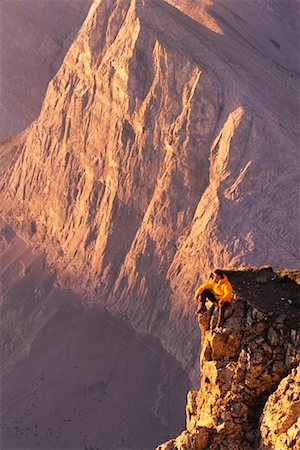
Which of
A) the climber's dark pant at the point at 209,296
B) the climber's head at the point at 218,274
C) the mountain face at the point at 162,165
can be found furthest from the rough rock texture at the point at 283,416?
the mountain face at the point at 162,165

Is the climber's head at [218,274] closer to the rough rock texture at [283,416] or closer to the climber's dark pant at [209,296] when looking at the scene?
the climber's dark pant at [209,296]

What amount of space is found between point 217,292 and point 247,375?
6.00 ft

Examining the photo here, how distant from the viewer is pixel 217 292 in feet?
55.8

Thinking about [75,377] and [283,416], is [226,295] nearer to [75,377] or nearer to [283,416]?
[283,416]

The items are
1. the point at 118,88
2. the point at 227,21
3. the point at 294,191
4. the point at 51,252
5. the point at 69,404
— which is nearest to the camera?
the point at 294,191

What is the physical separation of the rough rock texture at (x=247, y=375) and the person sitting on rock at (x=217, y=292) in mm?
198

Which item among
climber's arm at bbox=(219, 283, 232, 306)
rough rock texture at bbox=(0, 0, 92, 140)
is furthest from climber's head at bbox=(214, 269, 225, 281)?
rough rock texture at bbox=(0, 0, 92, 140)

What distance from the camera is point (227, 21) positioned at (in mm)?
63188

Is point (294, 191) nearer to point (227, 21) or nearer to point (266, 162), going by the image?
point (266, 162)

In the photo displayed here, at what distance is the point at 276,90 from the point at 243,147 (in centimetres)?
617

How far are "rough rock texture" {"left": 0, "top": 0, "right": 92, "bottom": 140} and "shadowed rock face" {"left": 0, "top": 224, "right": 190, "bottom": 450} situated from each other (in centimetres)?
2300

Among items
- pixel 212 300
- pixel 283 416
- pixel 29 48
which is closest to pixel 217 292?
pixel 212 300

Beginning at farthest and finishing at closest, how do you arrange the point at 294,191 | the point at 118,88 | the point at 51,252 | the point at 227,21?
1. the point at 227,21
2. the point at 51,252
3. the point at 118,88
4. the point at 294,191

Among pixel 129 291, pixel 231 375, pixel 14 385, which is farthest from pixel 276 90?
pixel 231 375
